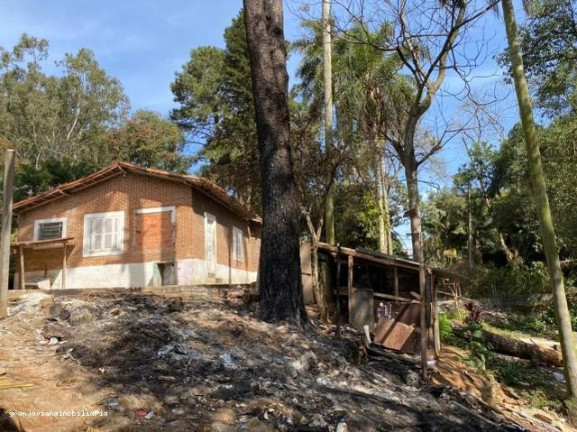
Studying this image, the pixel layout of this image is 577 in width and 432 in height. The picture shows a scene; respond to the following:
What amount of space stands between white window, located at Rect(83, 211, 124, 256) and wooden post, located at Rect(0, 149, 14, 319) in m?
11.5

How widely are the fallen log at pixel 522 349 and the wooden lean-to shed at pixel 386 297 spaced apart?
3.35m

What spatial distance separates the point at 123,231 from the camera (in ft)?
64.5

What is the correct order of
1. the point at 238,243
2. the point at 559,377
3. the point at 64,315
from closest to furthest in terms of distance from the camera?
the point at 64,315, the point at 559,377, the point at 238,243

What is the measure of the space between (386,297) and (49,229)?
1453 centimetres

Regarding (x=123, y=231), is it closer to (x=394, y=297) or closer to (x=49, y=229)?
(x=49, y=229)

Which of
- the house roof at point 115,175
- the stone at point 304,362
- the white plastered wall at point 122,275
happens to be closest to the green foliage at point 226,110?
the house roof at point 115,175

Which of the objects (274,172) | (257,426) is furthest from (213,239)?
(257,426)

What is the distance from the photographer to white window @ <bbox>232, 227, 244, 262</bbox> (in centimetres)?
2365

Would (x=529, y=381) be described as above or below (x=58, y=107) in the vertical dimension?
below

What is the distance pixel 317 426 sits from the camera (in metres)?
5.50

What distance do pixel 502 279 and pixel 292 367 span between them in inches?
1009

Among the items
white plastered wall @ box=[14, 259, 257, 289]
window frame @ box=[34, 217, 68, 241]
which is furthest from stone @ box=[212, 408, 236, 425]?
window frame @ box=[34, 217, 68, 241]

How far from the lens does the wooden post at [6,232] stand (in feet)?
26.3

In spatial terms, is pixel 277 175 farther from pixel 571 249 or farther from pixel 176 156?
pixel 176 156
